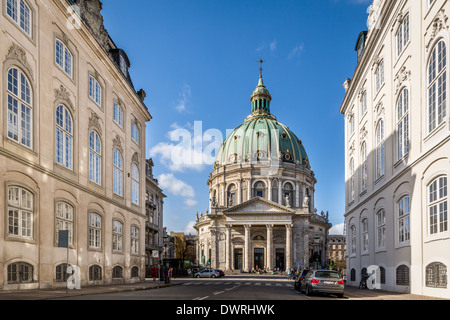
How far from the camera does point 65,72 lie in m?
25.8

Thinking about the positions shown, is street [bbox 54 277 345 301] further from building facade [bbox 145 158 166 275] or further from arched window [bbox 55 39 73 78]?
building facade [bbox 145 158 166 275]

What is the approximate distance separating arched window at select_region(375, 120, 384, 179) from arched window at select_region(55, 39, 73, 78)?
18747 mm

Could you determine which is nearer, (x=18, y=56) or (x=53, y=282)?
(x=18, y=56)

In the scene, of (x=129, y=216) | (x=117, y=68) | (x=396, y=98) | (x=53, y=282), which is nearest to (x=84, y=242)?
(x=53, y=282)

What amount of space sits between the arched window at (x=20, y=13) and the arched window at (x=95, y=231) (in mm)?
12105

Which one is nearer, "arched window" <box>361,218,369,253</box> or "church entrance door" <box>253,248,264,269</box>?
"arched window" <box>361,218,369,253</box>

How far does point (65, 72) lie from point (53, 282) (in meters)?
11.2

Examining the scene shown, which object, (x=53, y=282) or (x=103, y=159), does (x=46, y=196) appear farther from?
(x=103, y=159)

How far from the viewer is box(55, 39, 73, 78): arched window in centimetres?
2509

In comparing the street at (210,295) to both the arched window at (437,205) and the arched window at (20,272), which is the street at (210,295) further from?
the arched window at (437,205)

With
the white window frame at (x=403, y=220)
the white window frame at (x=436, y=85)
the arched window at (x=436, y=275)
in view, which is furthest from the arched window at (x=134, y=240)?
the white window frame at (x=436, y=85)

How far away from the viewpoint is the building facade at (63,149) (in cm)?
2005

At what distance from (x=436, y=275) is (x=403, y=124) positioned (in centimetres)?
824

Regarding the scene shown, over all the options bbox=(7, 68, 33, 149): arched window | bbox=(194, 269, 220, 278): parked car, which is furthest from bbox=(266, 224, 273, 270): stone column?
bbox=(7, 68, 33, 149): arched window
